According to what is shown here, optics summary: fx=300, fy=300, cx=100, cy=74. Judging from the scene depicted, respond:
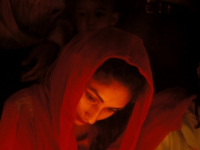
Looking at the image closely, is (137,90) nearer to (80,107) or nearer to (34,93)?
(80,107)

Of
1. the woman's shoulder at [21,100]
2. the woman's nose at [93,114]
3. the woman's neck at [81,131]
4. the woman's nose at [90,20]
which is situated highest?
the woman's nose at [90,20]

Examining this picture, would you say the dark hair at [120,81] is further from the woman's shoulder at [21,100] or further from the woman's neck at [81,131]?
the woman's shoulder at [21,100]

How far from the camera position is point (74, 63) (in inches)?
31.3

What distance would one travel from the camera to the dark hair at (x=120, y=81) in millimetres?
814

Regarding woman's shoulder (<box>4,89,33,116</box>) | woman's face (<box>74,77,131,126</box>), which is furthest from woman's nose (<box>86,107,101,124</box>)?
woman's shoulder (<box>4,89,33,116</box>)

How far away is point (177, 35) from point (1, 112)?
0.56 m

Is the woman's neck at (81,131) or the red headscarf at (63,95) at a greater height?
the red headscarf at (63,95)

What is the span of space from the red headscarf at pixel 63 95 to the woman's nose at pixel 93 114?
0.20ft

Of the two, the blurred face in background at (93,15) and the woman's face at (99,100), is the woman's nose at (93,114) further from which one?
the blurred face in background at (93,15)

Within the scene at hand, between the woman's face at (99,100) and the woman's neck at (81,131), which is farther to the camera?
the woman's neck at (81,131)

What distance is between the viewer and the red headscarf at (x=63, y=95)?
0.78 m

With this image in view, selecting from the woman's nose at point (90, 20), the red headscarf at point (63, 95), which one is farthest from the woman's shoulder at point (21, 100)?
the woman's nose at point (90, 20)

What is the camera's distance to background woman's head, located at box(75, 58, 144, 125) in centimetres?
82

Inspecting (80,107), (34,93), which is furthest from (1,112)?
(80,107)
